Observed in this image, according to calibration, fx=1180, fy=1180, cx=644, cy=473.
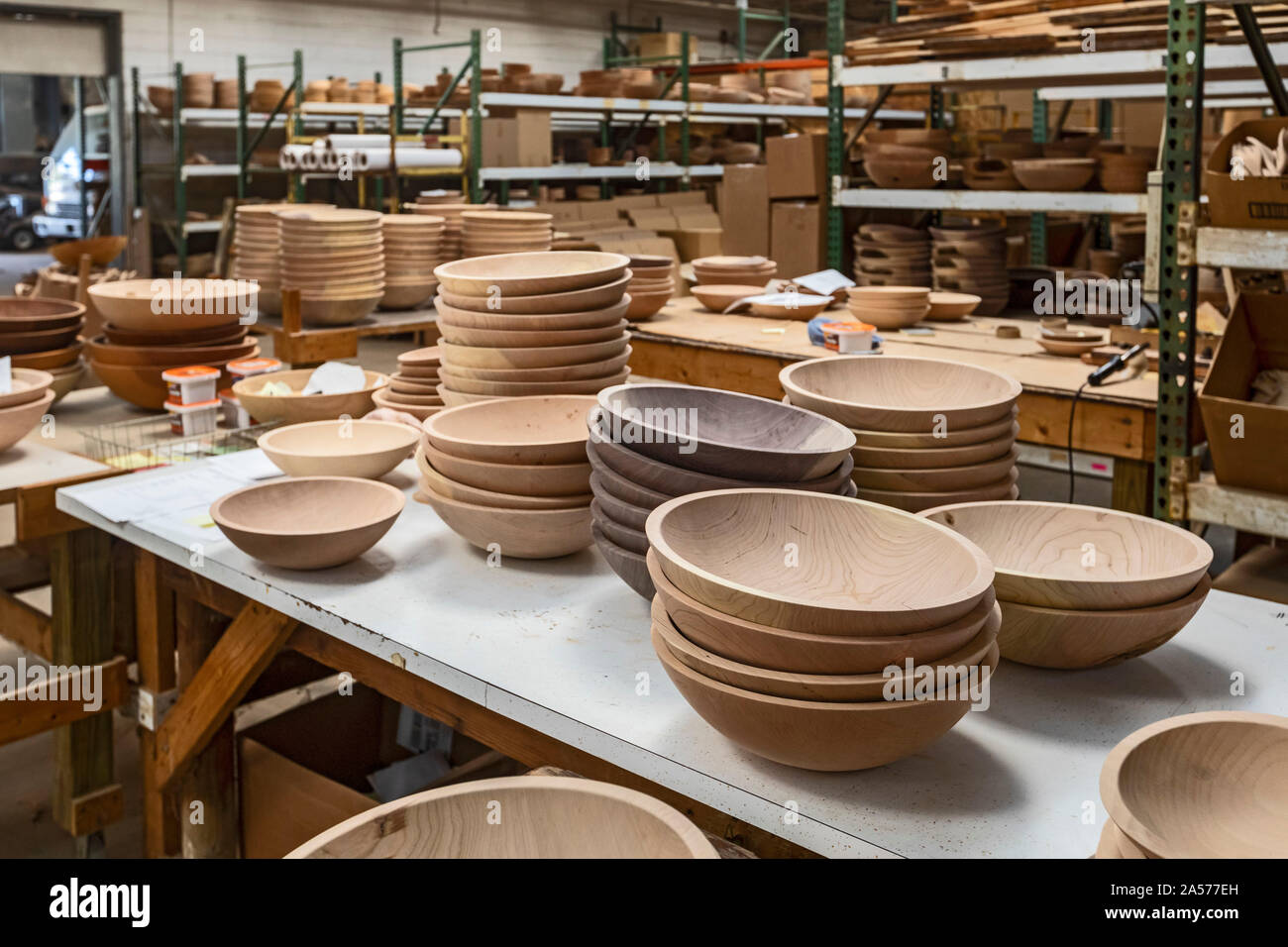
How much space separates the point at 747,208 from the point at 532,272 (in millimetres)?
3513

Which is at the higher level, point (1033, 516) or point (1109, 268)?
point (1109, 268)

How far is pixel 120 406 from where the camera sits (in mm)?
3031

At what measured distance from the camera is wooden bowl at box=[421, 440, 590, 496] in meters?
1.68

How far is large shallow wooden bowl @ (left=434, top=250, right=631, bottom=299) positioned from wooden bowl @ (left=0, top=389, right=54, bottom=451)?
0.99 meters

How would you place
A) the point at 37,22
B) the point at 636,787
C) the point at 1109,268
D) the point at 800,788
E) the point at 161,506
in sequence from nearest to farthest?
the point at 800,788 < the point at 636,787 < the point at 161,506 < the point at 1109,268 < the point at 37,22

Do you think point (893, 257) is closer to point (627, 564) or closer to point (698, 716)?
point (627, 564)

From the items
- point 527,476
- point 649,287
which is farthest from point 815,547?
point 649,287

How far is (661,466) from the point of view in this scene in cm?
145

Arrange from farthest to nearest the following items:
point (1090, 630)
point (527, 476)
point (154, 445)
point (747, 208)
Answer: point (747, 208) → point (154, 445) → point (527, 476) → point (1090, 630)

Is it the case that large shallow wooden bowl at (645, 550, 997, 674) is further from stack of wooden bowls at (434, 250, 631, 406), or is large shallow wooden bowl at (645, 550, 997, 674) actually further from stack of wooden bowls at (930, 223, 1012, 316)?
stack of wooden bowls at (930, 223, 1012, 316)

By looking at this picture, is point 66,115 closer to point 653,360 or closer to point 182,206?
point 182,206

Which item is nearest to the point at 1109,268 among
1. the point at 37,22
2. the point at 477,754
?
the point at 477,754

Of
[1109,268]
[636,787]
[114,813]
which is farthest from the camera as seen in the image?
[1109,268]

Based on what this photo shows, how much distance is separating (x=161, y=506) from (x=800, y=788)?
4.50 feet
